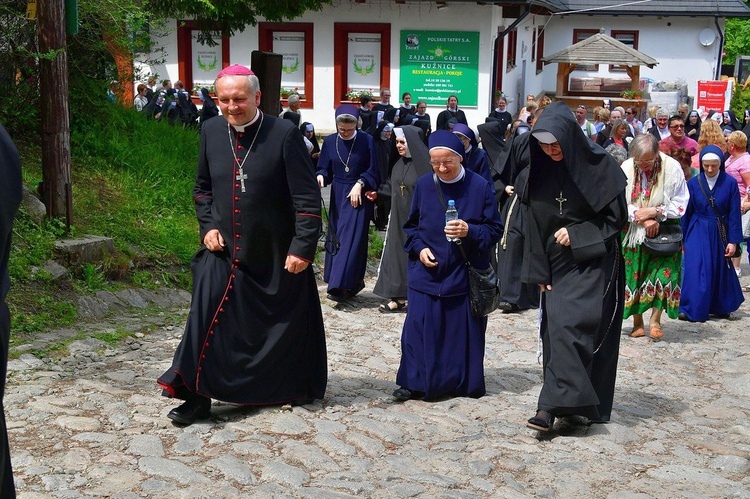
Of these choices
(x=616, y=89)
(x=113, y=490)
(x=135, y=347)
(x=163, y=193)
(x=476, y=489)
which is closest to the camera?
(x=113, y=490)

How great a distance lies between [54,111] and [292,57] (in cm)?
1986

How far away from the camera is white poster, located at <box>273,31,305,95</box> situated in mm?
29016

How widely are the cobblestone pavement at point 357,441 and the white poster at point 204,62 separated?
2162 centimetres

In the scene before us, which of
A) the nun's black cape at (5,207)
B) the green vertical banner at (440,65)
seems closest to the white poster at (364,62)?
the green vertical banner at (440,65)

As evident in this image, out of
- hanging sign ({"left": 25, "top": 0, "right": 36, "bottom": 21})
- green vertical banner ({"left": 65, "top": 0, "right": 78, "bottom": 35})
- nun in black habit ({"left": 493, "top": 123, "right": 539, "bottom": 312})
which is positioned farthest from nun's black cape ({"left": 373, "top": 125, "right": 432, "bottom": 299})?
hanging sign ({"left": 25, "top": 0, "right": 36, "bottom": 21})

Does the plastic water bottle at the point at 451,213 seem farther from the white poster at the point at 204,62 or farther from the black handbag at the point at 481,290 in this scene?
the white poster at the point at 204,62

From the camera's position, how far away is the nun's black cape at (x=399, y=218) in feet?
33.7

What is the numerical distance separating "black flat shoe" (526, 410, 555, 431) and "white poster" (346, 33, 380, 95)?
22860mm

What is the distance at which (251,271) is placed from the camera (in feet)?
20.9

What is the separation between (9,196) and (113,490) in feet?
7.83

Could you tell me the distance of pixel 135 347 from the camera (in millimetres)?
8242

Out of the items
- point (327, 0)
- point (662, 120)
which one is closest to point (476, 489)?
point (327, 0)

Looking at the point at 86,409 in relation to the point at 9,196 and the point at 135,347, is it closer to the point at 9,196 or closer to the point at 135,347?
the point at 135,347

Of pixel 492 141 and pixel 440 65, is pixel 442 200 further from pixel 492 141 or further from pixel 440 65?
pixel 440 65
